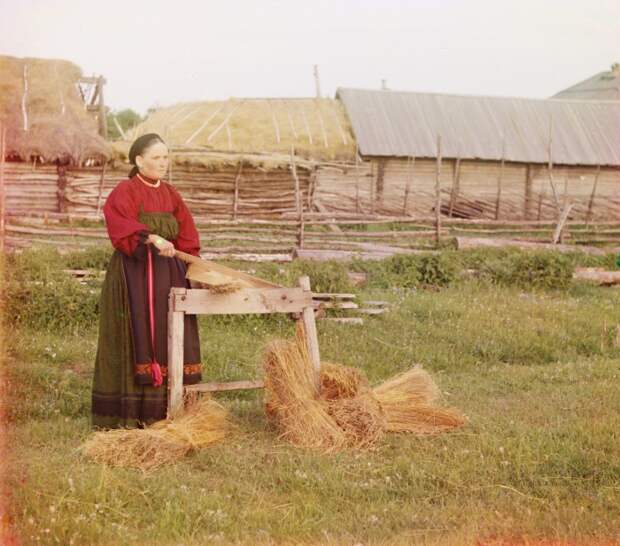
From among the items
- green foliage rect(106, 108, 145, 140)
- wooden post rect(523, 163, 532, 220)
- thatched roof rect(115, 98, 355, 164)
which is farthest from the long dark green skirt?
green foliage rect(106, 108, 145, 140)

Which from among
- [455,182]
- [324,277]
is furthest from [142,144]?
[455,182]

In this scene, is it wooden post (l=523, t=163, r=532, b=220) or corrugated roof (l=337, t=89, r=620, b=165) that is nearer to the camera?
corrugated roof (l=337, t=89, r=620, b=165)

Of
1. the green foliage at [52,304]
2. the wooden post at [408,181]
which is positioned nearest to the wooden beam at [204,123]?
the wooden post at [408,181]

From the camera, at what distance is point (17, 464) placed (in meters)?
3.74

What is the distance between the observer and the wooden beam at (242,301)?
4.47 metres

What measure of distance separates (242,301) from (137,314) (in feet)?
1.92

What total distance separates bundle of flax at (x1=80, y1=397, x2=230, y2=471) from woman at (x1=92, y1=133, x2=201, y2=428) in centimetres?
28

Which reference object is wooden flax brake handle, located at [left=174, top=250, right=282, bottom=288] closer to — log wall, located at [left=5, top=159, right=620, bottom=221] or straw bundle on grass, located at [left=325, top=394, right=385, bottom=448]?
straw bundle on grass, located at [left=325, top=394, right=385, bottom=448]

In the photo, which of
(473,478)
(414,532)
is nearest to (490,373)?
(473,478)

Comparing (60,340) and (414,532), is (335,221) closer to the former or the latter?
(60,340)

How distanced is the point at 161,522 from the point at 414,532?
97cm

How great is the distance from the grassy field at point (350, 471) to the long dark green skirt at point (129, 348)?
0.93ft

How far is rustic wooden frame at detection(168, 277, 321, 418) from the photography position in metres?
4.45

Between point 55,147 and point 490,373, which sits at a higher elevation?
point 55,147
